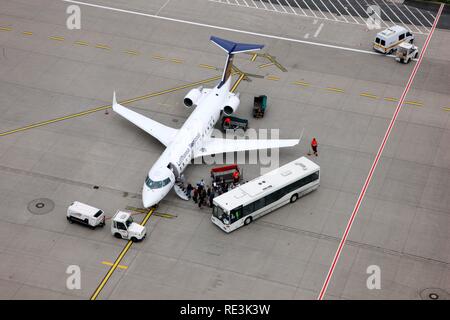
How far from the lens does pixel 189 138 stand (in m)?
71.5

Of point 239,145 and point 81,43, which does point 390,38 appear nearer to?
point 239,145

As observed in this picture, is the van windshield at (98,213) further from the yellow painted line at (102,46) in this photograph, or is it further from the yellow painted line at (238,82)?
the yellow painted line at (102,46)

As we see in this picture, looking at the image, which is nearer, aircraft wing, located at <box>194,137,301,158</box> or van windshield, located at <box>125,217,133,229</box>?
van windshield, located at <box>125,217,133,229</box>

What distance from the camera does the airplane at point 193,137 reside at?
67.2 m

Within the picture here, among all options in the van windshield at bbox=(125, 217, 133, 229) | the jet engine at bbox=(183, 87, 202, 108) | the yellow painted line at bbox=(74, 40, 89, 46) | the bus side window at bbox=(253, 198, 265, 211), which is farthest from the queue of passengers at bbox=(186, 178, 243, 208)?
the yellow painted line at bbox=(74, 40, 89, 46)

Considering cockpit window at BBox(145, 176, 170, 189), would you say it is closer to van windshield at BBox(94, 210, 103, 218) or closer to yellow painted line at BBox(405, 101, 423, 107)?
van windshield at BBox(94, 210, 103, 218)

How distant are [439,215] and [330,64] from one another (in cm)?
2810

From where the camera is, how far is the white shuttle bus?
212 feet

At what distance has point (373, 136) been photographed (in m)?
78.8

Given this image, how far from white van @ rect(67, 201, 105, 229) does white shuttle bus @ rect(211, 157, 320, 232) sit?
30.7 feet

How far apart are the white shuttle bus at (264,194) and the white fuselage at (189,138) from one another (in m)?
5.62

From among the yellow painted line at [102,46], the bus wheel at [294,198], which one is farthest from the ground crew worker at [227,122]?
the yellow painted line at [102,46]
